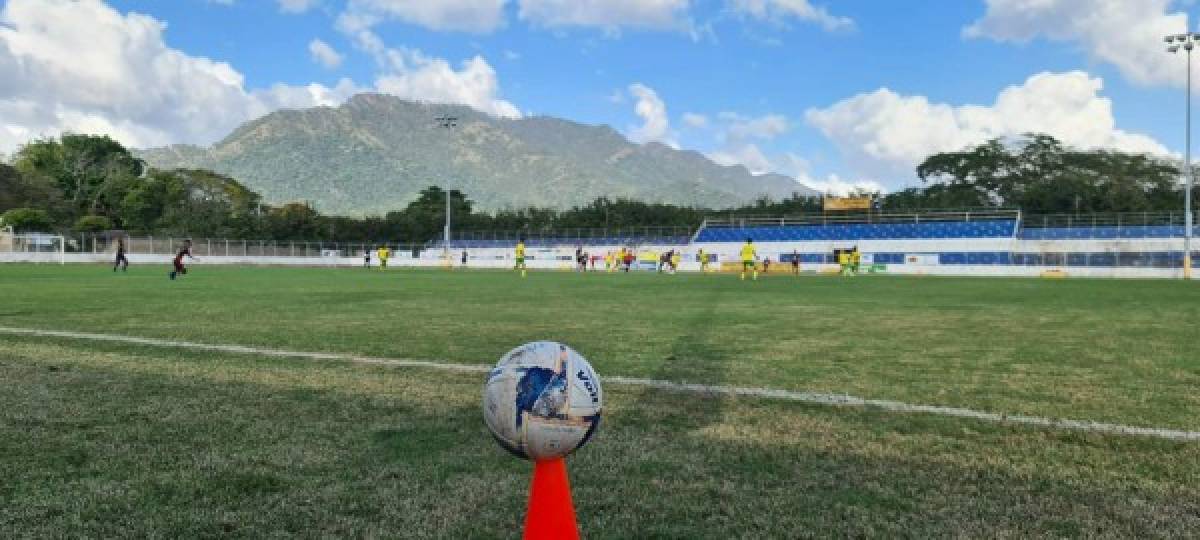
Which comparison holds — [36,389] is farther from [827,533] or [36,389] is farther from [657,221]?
[657,221]

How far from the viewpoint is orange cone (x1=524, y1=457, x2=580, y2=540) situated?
3051 mm

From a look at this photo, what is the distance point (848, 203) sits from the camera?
75625mm

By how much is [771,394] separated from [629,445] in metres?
2.24

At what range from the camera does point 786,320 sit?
592 inches

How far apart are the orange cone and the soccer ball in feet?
0.29

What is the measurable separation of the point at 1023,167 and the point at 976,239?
3553 centimetres

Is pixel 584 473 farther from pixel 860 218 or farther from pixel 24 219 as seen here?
pixel 24 219

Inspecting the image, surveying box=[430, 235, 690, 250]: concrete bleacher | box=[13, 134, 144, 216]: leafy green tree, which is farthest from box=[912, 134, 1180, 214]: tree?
box=[13, 134, 144, 216]: leafy green tree

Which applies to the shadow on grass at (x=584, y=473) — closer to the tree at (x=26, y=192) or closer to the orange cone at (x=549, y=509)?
the orange cone at (x=549, y=509)

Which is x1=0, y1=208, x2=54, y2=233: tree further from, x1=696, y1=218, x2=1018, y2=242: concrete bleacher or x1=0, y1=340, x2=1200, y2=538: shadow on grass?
x1=0, y1=340, x2=1200, y2=538: shadow on grass

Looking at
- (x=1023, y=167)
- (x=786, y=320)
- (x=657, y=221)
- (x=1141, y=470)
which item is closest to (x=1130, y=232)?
(x=1023, y=167)

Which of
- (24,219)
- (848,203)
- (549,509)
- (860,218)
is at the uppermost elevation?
(848,203)

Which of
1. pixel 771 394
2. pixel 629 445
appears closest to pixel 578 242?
pixel 771 394

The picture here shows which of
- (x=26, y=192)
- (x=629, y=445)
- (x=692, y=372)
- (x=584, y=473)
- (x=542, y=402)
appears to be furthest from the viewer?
(x=26, y=192)
